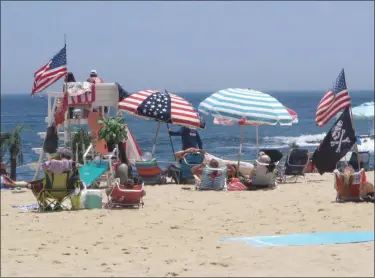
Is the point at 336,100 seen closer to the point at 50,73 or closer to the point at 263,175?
the point at 263,175

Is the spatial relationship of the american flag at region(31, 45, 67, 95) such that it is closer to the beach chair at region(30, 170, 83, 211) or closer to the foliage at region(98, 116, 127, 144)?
the foliage at region(98, 116, 127, 144)

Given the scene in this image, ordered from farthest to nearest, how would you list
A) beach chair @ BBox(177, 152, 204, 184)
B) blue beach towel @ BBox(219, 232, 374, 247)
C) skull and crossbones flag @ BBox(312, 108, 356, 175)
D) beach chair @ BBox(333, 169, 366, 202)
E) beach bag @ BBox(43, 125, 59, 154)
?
1. beach chair @ BBox(177, 152, 204, 184)
2. beach bag @ BBox(43, 125, 59, 154)
3. skull and crossbones flag @ BBox(312, 108, 356, 175)
4. beach chair @ BBox(333, 169, 366, 202)
5. blue beach towel @ BBox(219, 232, 374, 247)

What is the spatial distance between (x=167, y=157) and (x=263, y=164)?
16.1m

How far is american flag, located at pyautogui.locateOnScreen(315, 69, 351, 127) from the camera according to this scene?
12820 mm

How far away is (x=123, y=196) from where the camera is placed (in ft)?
34.5

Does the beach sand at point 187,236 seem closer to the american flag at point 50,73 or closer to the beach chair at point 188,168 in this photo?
the beach chair at point 188,168

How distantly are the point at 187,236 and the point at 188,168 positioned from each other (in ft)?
17.9

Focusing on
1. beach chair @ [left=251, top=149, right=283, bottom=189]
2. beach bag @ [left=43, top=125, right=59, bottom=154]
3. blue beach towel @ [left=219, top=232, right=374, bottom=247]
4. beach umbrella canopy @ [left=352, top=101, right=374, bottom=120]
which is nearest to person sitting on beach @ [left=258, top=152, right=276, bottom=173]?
beach chair @ [left=251, top=149, right=283, bottom=189]

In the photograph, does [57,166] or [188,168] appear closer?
[57,166]

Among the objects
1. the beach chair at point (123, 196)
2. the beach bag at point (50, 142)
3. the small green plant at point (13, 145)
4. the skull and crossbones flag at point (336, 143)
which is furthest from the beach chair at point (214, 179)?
the small green plant at point (13, 145)

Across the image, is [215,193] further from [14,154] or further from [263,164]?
[14,154]

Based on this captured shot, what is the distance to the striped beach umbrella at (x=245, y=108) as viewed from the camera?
1358 cm

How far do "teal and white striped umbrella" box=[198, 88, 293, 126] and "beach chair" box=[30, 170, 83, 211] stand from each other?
420 cm

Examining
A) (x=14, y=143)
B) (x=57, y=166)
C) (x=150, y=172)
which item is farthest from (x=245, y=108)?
Answer: (x=14, y=143)
